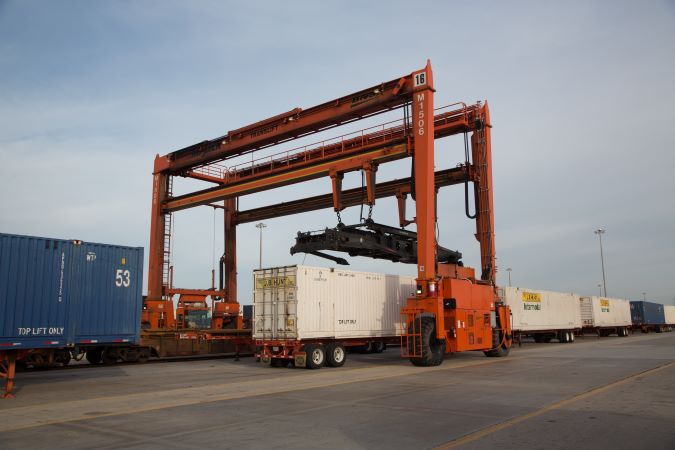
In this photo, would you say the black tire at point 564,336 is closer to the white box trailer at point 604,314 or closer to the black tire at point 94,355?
the white box trailer at point 604,314

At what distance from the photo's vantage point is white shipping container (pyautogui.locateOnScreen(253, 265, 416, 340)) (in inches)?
778

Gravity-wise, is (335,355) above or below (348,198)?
below

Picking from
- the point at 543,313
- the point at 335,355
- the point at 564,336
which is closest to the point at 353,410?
the point at 335,355

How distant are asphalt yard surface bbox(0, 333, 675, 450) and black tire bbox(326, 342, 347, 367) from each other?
2.70 m

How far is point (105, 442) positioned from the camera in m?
7.71

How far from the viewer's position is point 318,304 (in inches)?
792

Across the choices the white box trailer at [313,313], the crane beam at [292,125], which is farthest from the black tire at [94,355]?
the crane beam at [292,125]

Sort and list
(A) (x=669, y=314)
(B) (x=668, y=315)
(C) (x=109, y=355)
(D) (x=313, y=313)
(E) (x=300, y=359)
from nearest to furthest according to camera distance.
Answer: (E) (x=300, y=359)
(D) (x=313, y=313)
(C) (x=109, y=355)
(B) (x=668, y=315)
(A) (x=669, y=314)

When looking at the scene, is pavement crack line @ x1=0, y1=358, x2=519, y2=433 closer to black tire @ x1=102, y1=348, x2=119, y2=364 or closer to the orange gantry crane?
the orange gantry crane

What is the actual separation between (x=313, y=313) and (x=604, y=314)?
1399 inches

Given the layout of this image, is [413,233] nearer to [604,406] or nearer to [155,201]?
[604,406]

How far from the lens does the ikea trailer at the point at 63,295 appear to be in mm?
13422

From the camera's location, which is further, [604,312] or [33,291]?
[604,312]

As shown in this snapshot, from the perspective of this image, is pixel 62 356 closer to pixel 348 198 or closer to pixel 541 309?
pixel 348 198
